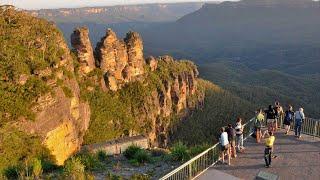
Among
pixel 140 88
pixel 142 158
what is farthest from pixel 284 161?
pixel 140 88

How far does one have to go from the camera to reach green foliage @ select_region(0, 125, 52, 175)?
33.7 m

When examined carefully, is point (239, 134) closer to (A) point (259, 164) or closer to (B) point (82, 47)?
(A) point (259, 164)

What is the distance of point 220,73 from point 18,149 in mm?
142652

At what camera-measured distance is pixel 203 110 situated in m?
89.0

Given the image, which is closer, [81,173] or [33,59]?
[81,173]

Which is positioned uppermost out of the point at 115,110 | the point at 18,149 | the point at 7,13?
the point at 7,13

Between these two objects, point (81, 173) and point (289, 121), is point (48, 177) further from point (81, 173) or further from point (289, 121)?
point (289, 121)

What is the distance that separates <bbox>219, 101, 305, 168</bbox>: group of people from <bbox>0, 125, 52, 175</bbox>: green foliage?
14.5 metres

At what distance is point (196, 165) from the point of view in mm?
23969

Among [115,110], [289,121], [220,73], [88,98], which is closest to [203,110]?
[115,110]

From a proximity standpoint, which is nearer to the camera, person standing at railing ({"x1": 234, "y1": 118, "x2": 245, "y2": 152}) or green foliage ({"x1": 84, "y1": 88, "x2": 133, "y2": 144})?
person standing at railing ({"x1": 234, "y1": 118, "x2": 245, "y2": 152})

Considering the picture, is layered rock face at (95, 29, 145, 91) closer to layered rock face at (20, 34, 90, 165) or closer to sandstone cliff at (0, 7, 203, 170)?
sandstone cliff at (0, 7, 203, 170)

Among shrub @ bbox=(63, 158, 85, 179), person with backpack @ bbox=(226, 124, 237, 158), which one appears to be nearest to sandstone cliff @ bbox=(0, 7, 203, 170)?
shrub @ bbox=(63, 158, 85, 179)

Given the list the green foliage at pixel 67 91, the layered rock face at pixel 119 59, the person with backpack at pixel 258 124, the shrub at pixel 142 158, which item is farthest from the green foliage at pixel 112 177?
the layered rock face at pixel 119 59
